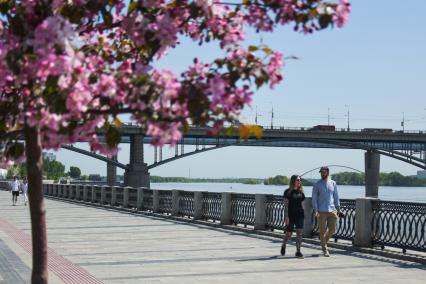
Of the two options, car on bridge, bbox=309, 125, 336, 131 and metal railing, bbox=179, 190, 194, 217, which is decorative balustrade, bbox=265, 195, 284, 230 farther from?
car on bridge, bbox=309, 125, 336, 131

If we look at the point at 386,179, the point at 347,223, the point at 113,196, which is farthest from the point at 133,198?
the point at 386,179

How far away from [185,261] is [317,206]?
2.68 meters

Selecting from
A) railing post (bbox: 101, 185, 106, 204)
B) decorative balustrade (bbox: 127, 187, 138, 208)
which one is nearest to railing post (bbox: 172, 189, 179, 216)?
decorative balustrade (bbox: 127, 187, 138, 208)

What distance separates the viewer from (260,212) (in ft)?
57.9

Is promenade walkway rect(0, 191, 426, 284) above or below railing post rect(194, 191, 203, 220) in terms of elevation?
below

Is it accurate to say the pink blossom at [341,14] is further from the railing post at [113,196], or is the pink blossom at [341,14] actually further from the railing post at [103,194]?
the railing post at [103,194]

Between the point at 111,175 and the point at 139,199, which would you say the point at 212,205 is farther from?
the point at 111,175

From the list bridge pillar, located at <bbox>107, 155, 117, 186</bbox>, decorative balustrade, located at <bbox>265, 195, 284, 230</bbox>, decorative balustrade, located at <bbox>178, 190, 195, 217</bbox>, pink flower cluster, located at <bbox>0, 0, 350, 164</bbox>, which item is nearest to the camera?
pink flower cluster, located at <bbox>0, 0, 350, 164</bbox>

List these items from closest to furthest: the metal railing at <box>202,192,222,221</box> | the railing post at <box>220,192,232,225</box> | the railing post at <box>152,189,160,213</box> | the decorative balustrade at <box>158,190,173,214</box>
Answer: the railing post at <box>220,192,232,225</box>
the metal railing at <box>202,192,222,221</box>
the decorative balustrade at <box>158,190,173,214</box>
the railing post at <box>152,189,160,213</box>

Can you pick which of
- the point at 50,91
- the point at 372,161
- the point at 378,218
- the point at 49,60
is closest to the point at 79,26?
the point at 50,91

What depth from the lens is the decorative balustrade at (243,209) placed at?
18.3 metres

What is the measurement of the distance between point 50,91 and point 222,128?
1009 mm

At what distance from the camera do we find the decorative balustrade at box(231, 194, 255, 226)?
1834cm

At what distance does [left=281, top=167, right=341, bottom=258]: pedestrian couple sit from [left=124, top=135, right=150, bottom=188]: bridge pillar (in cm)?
6071
